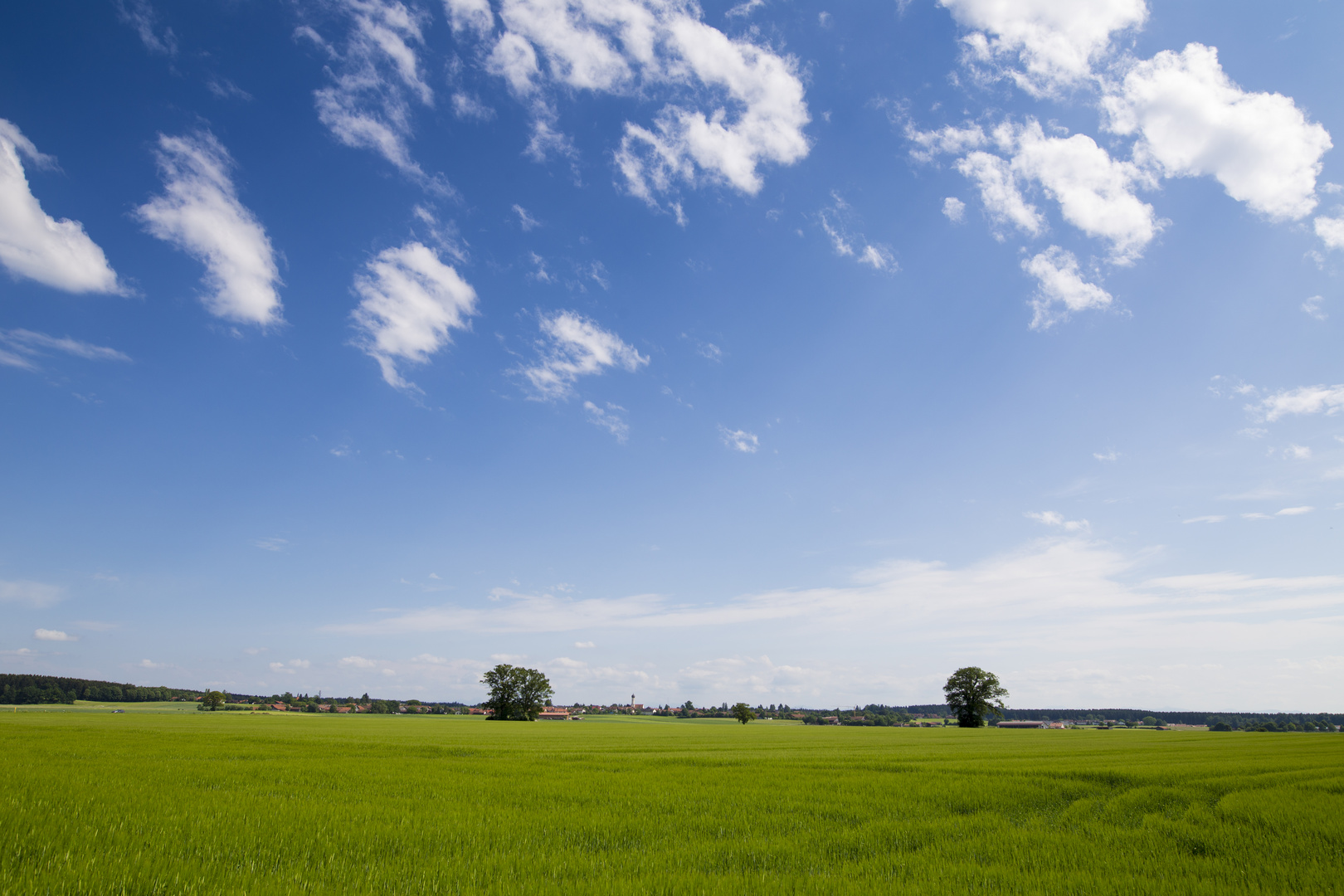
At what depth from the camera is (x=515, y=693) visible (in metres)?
112

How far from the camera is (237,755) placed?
23922 millimetres

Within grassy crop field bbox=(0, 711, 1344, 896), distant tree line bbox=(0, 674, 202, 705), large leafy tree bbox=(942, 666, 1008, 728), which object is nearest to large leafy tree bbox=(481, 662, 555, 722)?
large leafy tree bbox=(942, 666, 1008, 728)

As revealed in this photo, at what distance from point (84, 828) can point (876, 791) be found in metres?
16.2

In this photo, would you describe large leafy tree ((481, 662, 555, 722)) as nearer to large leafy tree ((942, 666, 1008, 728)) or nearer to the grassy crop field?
large leafy tree ((942, 666, 1008, 728))

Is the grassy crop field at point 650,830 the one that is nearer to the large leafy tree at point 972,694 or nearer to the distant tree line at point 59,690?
the large leafy tree at point 972,694

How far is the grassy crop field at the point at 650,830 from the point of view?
300 inches

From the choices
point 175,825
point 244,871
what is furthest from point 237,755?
point 244,871

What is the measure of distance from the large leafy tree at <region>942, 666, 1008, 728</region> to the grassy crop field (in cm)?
8087

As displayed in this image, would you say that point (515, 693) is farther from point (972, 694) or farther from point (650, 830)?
point (650, 830)

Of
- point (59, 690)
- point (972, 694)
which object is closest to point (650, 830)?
point (972, 694)

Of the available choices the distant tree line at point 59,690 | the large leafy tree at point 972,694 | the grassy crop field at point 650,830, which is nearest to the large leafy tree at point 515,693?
the large leafy tree at point 972,694

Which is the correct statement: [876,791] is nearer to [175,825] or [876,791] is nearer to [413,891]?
[413,891]

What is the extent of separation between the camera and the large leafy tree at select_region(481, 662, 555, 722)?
110 m

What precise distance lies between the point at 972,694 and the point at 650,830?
325 feet
